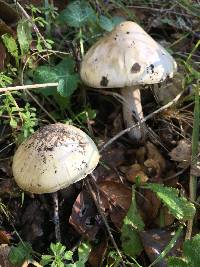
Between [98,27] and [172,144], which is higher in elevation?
[98,27]

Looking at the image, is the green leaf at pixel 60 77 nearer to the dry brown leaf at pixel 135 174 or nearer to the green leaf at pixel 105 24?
the green leaf at pixel 105 24

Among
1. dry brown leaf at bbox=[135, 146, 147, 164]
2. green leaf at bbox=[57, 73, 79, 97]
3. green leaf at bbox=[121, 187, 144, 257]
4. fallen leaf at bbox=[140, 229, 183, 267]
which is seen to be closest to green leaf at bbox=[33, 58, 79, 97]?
green leaf at bbox=[57, 73, 79, 97]

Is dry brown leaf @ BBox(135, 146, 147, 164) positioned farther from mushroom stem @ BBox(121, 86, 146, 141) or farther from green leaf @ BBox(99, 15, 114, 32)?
green leaf @ BBox(99, 15, 114, 32)

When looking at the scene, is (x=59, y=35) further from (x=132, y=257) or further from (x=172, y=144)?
(x=132, y=257)

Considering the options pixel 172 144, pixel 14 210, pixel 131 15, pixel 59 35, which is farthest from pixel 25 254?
pixel 131 15

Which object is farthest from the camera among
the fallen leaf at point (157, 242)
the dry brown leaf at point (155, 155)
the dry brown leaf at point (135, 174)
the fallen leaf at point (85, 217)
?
the dry brown leaf at point (155, 155)

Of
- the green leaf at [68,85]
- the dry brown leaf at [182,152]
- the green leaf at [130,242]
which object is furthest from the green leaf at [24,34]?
the green leaf at [130,242]
